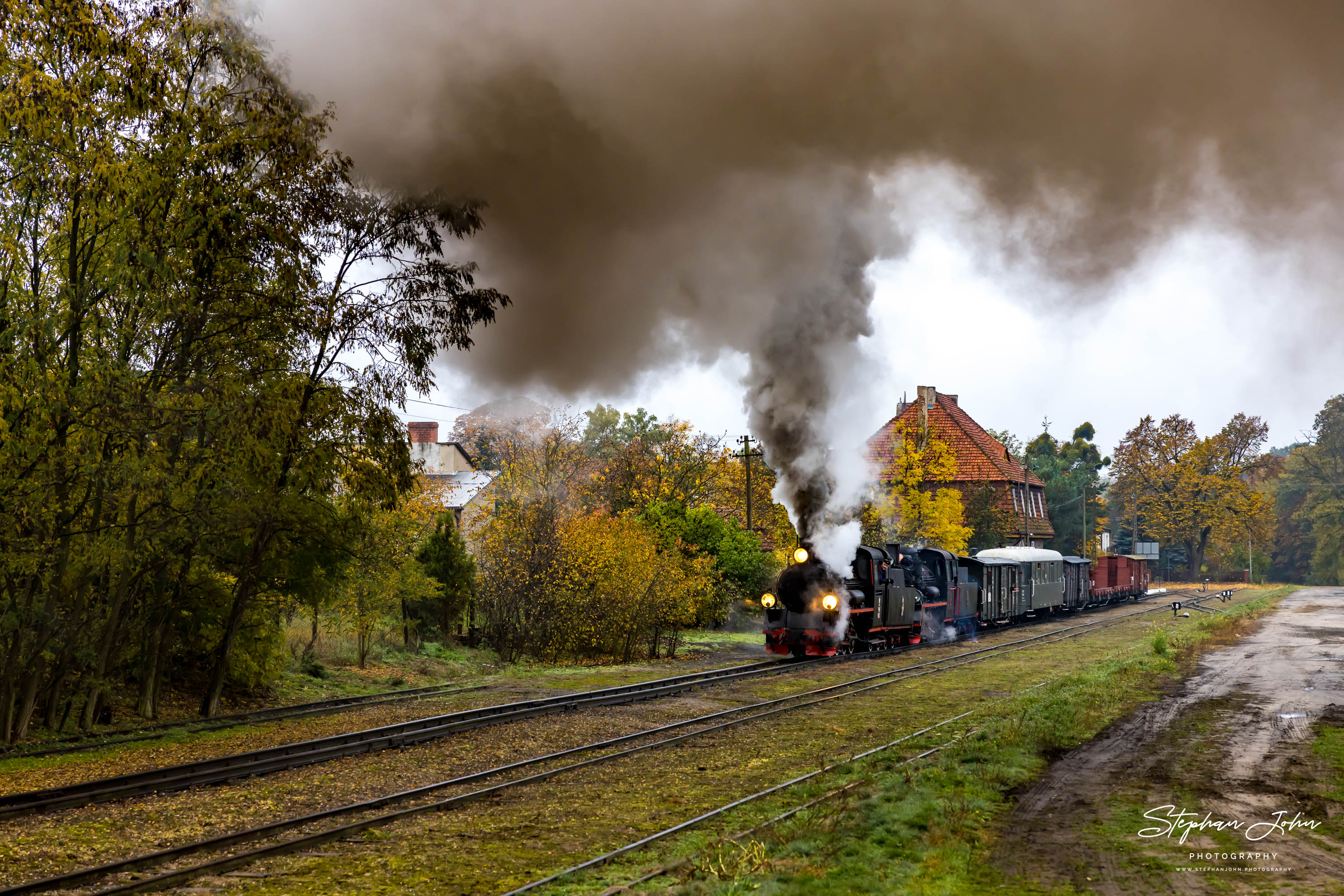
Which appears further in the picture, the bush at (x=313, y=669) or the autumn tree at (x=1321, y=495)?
the autumn tree at (x=1321, y=495)

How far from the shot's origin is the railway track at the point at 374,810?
770cm

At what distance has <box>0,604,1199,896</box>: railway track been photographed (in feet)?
25.2

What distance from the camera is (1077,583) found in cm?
4684

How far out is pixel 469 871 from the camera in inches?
320

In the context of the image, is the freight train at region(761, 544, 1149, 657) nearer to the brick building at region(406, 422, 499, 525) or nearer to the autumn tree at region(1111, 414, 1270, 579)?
the brick building at region(406, 422, 499, 525)

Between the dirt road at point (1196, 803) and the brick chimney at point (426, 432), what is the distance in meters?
59.9

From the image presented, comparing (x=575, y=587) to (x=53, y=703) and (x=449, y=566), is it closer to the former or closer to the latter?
(x=449, y=566)

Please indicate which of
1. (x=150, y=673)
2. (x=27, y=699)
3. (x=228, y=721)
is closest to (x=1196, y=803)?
(x=228, y=721)

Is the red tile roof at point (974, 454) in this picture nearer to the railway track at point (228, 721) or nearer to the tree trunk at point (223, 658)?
the railway track at point (228, 721)

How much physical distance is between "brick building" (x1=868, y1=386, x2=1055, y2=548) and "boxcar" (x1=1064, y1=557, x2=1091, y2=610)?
328 cm

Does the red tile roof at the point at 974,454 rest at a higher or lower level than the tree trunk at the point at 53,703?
higher

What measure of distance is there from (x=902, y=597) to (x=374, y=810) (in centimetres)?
1887

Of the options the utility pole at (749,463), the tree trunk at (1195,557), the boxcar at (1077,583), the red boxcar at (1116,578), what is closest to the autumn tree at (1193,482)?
the tree trunk at (1195,557)

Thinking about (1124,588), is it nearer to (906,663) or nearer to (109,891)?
(906,663)
